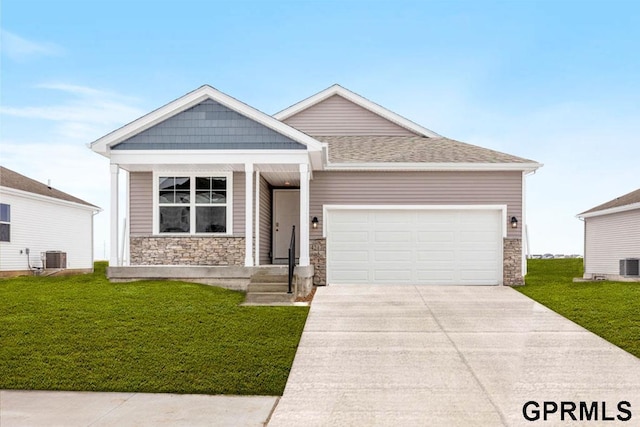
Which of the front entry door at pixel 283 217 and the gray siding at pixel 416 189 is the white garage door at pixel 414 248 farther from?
the front entry door at pixel 283 217

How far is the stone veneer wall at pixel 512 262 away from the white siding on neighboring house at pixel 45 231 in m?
16.3

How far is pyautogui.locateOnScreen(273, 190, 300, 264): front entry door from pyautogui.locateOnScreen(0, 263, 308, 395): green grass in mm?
5241

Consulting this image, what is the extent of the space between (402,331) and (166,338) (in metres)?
4.03

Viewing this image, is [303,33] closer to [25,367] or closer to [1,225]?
[25,367]

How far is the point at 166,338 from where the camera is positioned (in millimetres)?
9828

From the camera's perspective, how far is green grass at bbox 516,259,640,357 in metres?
Answer: 10.5

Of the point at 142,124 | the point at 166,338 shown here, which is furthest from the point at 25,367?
the point at 142,124

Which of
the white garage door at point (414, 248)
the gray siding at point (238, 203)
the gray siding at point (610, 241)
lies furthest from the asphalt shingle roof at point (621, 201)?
the gray siding at point (238, 203)

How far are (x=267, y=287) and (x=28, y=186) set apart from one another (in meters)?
14.1

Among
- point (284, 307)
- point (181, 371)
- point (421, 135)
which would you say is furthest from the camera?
point (421, 135)

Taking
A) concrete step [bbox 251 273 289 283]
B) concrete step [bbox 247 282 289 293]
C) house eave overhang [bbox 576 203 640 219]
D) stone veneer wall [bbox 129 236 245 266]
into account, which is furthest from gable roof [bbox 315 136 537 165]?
house eave overhang [bbox 576 203 640 219]

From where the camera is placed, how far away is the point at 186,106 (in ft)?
49.6

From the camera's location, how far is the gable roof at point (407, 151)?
1745 cm

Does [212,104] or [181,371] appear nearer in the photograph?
[181,371]
